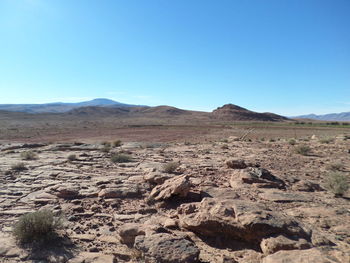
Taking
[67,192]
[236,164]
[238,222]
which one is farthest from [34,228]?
[236,164]

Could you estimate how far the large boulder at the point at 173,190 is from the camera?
597 cm

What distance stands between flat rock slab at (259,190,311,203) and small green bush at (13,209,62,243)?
16.3ft

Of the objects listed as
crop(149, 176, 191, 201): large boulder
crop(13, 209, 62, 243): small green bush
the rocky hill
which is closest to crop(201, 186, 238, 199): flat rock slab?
the rocky hill

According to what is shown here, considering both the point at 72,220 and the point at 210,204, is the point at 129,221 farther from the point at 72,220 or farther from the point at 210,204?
the point at 210,204

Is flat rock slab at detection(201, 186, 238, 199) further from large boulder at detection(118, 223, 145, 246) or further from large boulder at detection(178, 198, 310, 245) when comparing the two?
large boulder at detection(118, 223, 145, 246)

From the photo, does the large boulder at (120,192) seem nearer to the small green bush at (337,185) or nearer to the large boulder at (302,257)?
the large boulder at (302,257)

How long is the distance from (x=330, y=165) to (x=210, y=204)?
23.9 feet

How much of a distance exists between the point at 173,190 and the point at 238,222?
6.80ft

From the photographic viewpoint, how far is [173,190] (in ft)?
19.6

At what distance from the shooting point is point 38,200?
634cm

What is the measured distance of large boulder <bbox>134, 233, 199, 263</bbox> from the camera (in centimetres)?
353

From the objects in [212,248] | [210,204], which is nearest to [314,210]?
[210,204]

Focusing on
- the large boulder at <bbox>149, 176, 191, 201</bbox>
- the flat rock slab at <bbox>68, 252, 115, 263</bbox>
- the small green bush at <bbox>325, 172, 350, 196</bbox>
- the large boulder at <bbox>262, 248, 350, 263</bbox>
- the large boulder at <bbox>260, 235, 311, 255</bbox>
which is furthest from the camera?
the small green bush at <bbox>325, 172, 350, 196</bbox>

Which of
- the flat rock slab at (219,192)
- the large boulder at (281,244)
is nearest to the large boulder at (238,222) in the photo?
the large boulder at (281,244)
